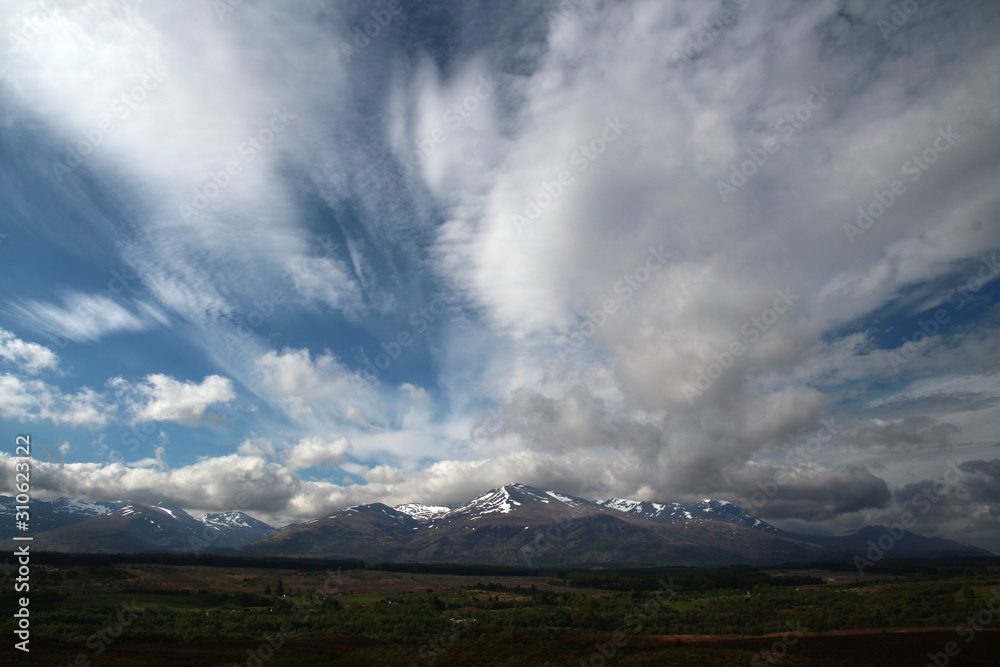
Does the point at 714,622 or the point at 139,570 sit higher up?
the point at 139,570

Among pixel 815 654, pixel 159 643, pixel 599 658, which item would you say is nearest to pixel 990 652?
pixel 815 654

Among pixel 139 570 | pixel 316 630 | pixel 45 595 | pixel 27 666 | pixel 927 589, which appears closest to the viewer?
pixel 27 666

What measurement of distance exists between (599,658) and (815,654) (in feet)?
70.8

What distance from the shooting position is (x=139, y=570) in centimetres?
19300

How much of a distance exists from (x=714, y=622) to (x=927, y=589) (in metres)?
75.9

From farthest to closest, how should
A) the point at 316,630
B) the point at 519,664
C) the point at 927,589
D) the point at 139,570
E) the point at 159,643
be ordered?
the point at 139,570 → the point at 927,589 → the point at 316,630 → the point at 159,643 → the point at 519,664

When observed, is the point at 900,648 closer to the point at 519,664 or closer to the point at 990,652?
the point at 990,652

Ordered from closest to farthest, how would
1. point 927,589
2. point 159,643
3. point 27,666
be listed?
point 27,666 < point 159,643 < point 927,589

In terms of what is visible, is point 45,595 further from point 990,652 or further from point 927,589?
point 927,589

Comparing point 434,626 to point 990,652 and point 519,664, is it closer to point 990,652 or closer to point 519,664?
point 519,664

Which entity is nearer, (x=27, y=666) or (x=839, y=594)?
(x=27, y=666)

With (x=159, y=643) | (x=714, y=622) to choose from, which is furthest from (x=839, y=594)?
(x=159, y=643)

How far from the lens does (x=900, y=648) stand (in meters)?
48.6

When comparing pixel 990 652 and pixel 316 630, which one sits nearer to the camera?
pixel 990 652
